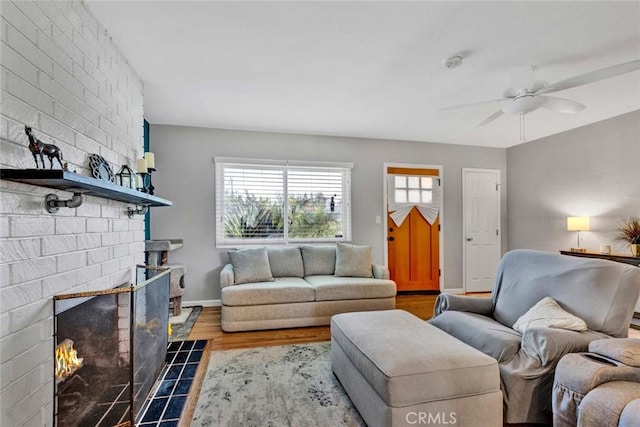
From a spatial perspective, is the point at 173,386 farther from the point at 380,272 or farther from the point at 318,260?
the point at 380,272

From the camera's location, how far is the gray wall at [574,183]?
12.1 ft

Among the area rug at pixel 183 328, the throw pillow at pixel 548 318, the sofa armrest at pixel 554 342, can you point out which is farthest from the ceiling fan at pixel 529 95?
the area rug at pixel 183 328

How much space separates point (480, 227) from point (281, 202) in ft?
11.4

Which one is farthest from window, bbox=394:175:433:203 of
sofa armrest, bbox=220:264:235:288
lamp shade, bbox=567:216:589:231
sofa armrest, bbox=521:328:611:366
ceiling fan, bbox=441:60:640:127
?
sofa armrest, bbox=521:328:611:366

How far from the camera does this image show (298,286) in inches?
135

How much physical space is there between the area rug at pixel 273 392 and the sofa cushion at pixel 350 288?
A: 80cm

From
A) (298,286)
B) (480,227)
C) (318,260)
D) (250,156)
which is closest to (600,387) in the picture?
(298,286)

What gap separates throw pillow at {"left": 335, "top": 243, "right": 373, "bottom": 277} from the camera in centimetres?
392

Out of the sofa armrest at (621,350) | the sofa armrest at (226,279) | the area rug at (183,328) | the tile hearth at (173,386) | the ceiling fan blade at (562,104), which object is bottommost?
the area rug at (183,328)

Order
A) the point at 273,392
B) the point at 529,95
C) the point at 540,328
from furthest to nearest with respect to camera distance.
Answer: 1. the point at 529,95
2. the point at 273,392
3. the point at 540,328

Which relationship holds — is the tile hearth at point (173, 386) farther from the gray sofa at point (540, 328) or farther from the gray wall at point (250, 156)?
the gray sofa at point (540, 328)

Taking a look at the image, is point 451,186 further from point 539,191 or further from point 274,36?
point 274,36

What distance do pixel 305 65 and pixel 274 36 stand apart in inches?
17.3

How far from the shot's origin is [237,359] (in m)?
2.57
